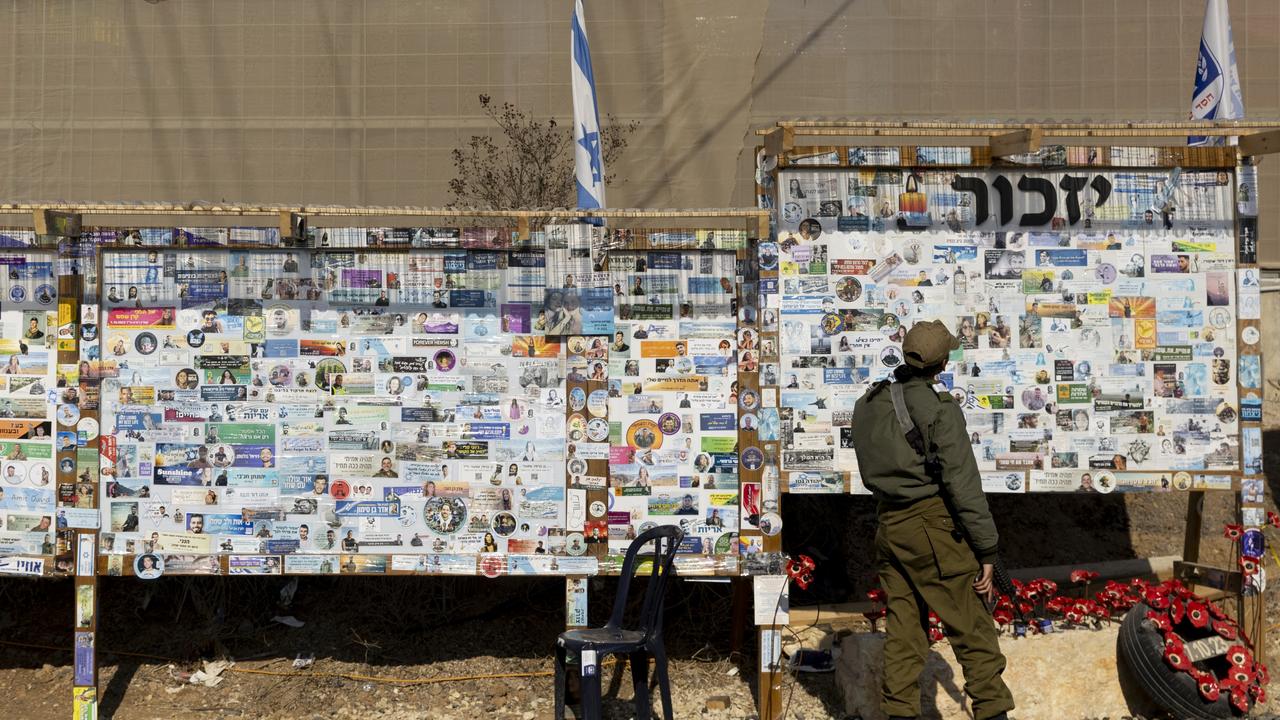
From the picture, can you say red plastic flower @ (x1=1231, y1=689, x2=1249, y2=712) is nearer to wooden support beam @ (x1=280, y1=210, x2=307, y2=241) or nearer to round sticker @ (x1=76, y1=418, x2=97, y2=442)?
wooden support beam @ (x1=280, y1=210, x2=307, y2=241)

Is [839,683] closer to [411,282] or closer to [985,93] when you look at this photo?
[411,282]

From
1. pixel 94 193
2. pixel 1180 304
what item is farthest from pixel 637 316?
pixel 94 193

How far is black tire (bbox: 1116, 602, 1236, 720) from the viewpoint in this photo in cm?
498

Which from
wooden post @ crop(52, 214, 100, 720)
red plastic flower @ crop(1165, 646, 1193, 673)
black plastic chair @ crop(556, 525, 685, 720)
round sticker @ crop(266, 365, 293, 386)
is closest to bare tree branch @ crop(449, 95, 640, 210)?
round sticker @ crop(266, 365, 293, 386)

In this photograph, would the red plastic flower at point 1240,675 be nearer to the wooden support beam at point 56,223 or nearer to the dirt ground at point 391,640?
the dirt ground at point 391,640

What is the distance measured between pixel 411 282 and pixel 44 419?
1953mm

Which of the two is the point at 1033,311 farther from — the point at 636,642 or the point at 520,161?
the point at 520,161

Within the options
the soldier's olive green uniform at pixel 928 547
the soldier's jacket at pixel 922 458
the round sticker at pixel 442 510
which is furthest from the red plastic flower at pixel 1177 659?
the round sticker at pixel 442 510

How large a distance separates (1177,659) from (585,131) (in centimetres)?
393

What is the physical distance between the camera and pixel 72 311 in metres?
5.36

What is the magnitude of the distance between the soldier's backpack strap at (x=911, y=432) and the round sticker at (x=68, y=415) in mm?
3936

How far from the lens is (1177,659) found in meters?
4.97

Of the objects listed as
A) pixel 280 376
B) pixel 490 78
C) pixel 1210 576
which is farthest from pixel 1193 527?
pixel 490 78

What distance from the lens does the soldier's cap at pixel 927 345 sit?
431 cm
